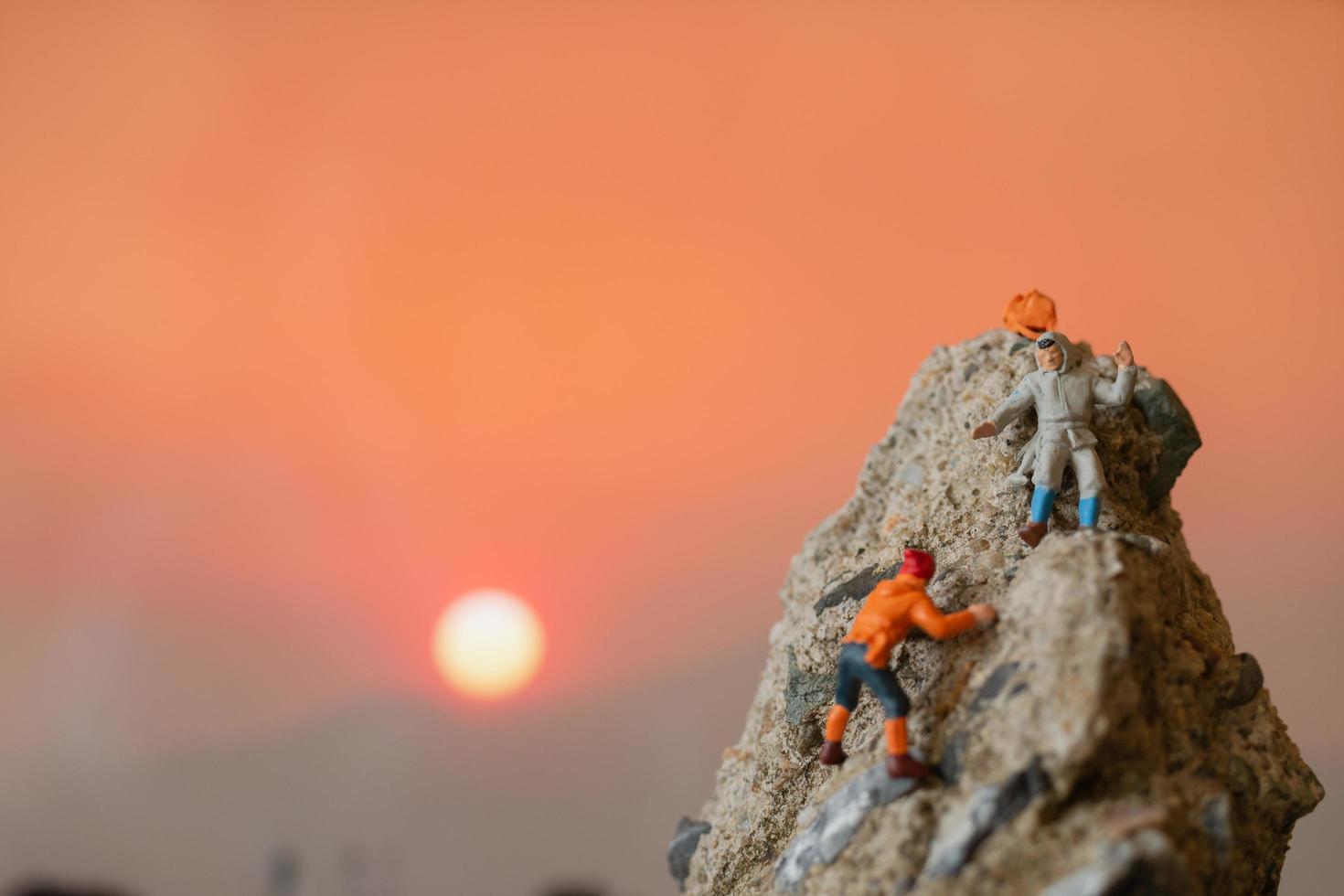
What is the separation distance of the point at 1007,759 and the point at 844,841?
0.83 m

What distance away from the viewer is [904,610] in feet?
15.0

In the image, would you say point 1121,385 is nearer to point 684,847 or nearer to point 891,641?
point 891,641

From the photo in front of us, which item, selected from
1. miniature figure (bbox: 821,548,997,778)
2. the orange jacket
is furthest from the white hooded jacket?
the orange jacket

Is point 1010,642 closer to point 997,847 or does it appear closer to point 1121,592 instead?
point 1121,592

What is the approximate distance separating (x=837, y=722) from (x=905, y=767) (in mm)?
696

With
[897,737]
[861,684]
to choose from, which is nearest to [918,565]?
[861,684]

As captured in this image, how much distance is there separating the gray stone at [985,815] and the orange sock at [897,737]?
407 mm

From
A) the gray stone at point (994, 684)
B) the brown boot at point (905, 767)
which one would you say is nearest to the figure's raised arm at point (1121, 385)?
the gray stone at point (994, 684)

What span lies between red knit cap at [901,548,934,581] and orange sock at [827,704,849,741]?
0.71 m

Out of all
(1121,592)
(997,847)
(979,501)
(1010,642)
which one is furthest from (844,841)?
(979,501)

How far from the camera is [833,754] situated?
16.1 ft

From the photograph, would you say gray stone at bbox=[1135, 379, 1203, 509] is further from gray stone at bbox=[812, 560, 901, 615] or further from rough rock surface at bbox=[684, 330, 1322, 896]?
gray stone at bbox=[812, 560, 901, 615]

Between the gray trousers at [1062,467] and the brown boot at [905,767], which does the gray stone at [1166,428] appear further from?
the brown boot at [905,767]

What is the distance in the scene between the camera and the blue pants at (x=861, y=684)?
4375mm
